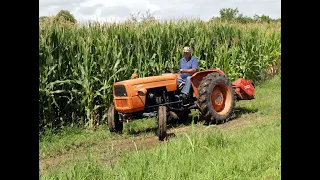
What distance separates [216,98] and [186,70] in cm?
97

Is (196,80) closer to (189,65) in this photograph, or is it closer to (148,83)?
(189,65)

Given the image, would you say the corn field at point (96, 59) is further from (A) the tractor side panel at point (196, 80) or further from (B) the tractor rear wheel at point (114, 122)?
(A) the tractor side panel at point (196, 80)

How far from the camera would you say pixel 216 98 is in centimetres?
827

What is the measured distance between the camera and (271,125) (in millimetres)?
7031

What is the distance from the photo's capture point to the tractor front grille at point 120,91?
729 centimetres

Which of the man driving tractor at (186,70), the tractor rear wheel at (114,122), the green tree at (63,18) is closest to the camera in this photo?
the tractor rear wheel at (114,122)

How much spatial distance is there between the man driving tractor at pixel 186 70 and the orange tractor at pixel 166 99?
0.32 ft

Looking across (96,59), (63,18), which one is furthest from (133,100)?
(63,18)

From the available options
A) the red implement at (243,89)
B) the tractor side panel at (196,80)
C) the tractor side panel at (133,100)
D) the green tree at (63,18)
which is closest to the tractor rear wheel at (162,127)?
the tractor side panel at (133,100)

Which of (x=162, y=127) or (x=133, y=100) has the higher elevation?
(x=133, y=100)
